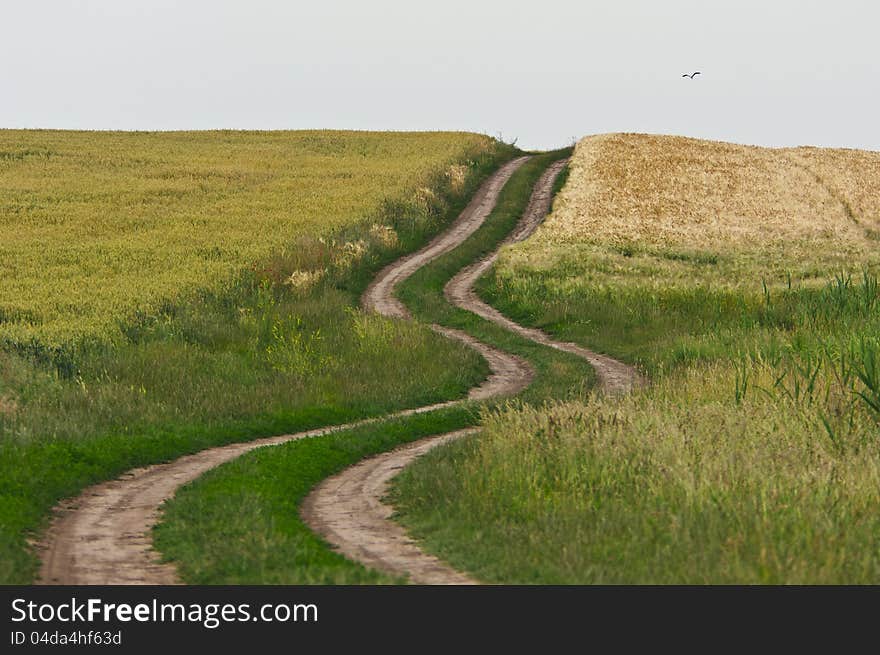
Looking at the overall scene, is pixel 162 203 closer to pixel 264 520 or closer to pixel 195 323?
pixel 195 323

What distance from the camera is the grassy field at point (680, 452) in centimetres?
1116

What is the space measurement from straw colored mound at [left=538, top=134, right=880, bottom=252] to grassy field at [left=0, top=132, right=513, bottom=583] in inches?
304

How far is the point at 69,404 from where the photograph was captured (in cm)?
2181

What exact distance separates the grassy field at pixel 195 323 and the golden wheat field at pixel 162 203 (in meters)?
0.16

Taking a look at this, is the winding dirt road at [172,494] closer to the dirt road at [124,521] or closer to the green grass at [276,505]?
the dirt road at [124,521]

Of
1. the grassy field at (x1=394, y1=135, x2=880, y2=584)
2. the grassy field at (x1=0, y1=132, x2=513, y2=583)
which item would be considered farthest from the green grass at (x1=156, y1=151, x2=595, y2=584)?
the grassy field at (x1=0, y1=132, x2=513, y2=583)

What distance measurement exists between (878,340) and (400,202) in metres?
33.1

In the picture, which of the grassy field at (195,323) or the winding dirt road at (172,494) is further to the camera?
the grassy field at (195,323)

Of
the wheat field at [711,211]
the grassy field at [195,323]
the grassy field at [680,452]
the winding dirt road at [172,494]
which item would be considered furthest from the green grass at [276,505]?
the wheat field at [711,211]

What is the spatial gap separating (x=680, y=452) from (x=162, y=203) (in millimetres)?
41699

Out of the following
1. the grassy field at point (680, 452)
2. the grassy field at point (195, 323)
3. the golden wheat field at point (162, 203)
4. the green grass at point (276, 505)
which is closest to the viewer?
the grassy field at point (680, 452)

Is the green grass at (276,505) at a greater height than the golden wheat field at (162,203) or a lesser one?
lesser

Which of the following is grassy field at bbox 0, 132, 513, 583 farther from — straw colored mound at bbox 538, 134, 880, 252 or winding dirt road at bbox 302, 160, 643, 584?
straw colored mound at bbox 538, 134, 880, 252

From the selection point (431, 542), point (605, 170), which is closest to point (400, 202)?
point (605, 170)
